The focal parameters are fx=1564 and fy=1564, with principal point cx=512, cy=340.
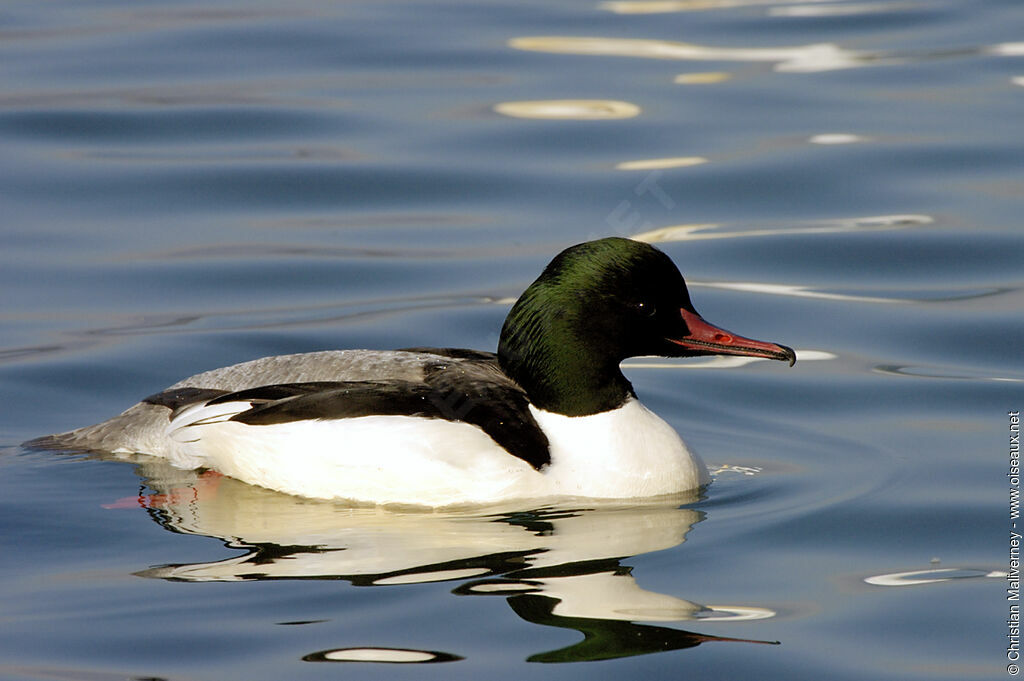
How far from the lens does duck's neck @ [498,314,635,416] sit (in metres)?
7.02

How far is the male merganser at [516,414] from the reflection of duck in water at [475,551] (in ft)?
0.39

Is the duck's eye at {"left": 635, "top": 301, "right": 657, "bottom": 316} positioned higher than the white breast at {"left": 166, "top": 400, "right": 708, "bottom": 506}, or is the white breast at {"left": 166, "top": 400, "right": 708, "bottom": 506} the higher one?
the duck's eye at {"left": 635, "top": 301, "right": 657, "bottom": 316}

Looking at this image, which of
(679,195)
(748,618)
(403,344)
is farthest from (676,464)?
(679,195)

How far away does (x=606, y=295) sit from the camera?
22.9ft

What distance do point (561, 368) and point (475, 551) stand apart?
3.62 feet

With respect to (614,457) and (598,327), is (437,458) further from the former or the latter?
(598,327)

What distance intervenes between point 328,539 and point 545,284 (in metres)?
1.51

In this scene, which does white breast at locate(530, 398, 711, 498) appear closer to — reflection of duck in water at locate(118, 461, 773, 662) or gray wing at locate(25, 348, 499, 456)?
reflection of duck in water at locate(118, 461, 773, 662)

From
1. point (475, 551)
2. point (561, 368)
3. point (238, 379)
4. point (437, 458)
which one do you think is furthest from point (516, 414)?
point (238, 379)

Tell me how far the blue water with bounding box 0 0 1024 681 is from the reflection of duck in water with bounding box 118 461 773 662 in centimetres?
2
